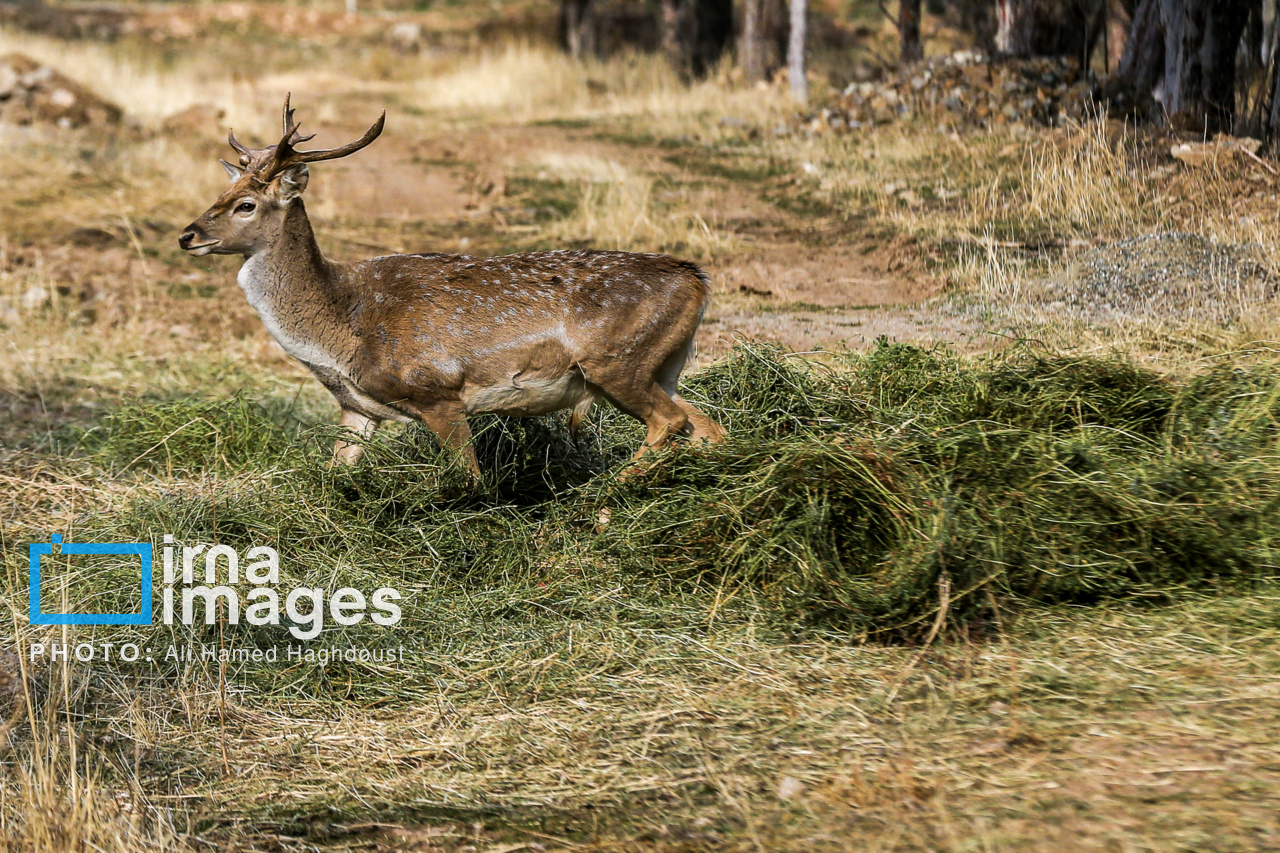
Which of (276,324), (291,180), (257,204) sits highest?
(291,180)

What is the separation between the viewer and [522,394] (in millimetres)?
6852

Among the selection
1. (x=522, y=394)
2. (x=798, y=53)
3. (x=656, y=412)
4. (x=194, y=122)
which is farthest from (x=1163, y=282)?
(x=194, y=122)

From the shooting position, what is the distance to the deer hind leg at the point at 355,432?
703 centimetres

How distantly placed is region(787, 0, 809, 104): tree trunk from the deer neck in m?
13.5

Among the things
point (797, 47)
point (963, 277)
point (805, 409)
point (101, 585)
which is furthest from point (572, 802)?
point (797, 47)

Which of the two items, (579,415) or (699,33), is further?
(699,33)

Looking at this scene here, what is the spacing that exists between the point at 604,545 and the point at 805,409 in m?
1.51

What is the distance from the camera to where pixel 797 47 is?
19.6 m

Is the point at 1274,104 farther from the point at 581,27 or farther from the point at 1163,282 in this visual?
the point at 581,27

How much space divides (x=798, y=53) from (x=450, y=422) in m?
14.3

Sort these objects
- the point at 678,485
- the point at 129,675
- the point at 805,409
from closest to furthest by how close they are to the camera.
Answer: the point at 129,675 → the point at 678,485 → the point at 805,409

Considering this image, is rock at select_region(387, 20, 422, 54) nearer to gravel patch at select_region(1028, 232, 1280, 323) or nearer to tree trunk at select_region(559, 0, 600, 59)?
tree trunk at select_region(559, 0, 600, 59)

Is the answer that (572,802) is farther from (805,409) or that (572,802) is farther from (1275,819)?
(805,409)

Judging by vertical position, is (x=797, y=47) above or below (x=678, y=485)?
above
